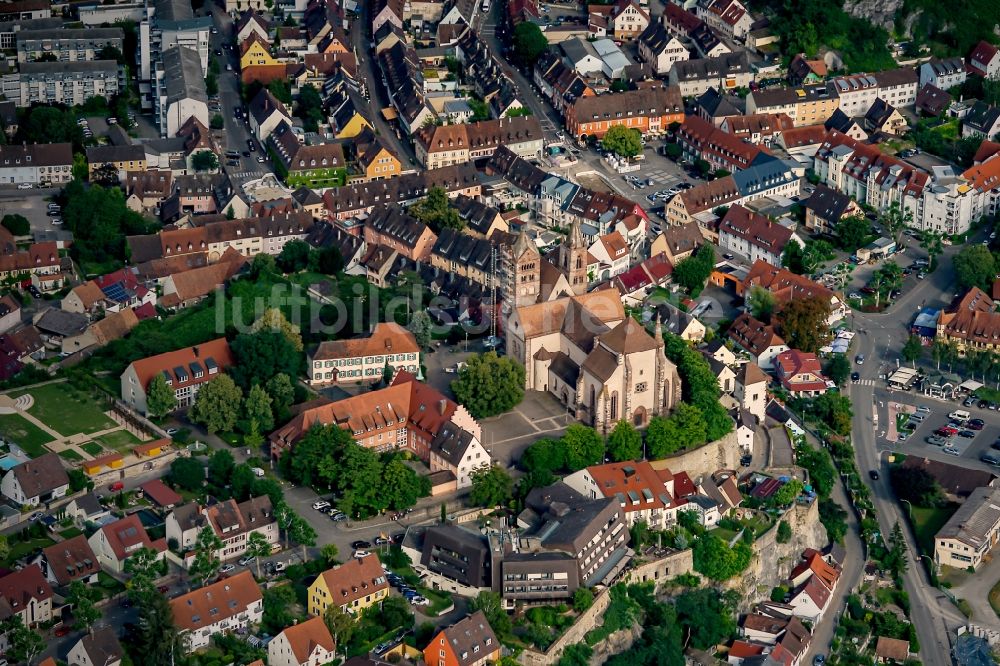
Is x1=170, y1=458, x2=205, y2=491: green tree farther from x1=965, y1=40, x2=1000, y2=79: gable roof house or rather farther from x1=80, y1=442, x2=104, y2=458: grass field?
x1=965, y1=40, x2=1000, y2=79: gable roof house

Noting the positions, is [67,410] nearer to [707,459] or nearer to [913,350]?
[707,459]

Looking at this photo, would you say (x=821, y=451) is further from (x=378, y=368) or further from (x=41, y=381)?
(x=41, y=381)

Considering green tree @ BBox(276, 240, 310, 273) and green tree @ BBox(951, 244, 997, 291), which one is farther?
green tree @ BBox(951, 244, 997, 291)

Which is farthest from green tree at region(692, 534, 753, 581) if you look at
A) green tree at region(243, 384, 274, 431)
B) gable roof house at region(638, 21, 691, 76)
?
gable roof house at region(638, 21, 691, 76)

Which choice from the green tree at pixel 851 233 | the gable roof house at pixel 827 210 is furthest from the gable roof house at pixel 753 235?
the gable roof house at pixel 827 210

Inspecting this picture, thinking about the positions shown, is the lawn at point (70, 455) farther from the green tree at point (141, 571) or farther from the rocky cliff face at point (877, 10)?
the rocky cliff face at point (877, 10)

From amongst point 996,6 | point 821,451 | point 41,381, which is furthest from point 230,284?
point 996,6

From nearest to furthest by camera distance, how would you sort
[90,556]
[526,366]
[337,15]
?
[90,556], [526,366], [337,15]
